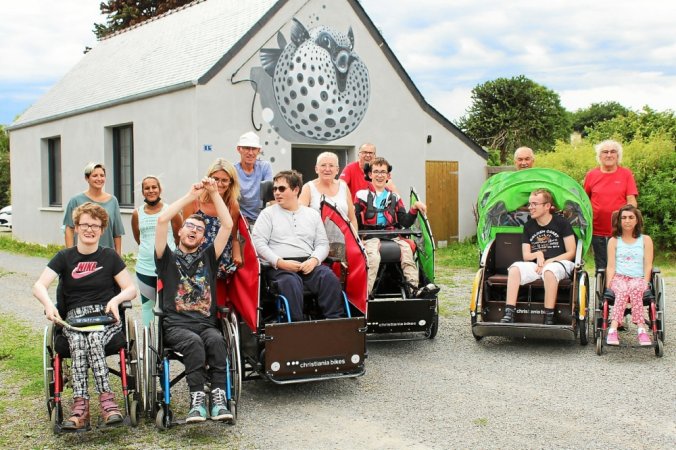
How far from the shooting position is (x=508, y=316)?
24.1 ft

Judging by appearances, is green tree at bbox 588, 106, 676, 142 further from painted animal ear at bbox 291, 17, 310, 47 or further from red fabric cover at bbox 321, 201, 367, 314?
red fabric cover at bbox 321, 201, 367, 314

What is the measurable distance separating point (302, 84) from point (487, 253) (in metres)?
8.07

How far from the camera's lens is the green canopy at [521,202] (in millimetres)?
7934

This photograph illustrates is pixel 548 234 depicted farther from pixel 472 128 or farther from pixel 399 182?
pixel 472 128

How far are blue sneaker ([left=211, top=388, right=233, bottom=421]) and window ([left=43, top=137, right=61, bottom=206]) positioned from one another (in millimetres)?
17265

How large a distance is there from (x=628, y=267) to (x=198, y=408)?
4377mm

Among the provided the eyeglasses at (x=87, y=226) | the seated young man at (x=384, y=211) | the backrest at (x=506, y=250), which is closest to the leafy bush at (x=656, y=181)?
the backrest at (x=506, y=250)

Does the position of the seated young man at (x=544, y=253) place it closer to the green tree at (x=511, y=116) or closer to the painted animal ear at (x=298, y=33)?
the painted animal ear at (x=298, y=33)

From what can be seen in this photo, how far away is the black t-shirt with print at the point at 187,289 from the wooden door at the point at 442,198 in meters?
13.0

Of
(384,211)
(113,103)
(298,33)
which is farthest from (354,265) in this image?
(113,103)

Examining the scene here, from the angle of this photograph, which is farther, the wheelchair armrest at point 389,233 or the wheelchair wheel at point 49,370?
the wheelchair armrest at point 389,233

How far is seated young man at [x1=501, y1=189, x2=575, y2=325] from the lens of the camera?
7.36 meters

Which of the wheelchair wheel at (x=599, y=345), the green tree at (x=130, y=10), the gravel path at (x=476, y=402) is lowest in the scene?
the gravel path at (x=476, y=402)

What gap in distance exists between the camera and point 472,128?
114 feet
